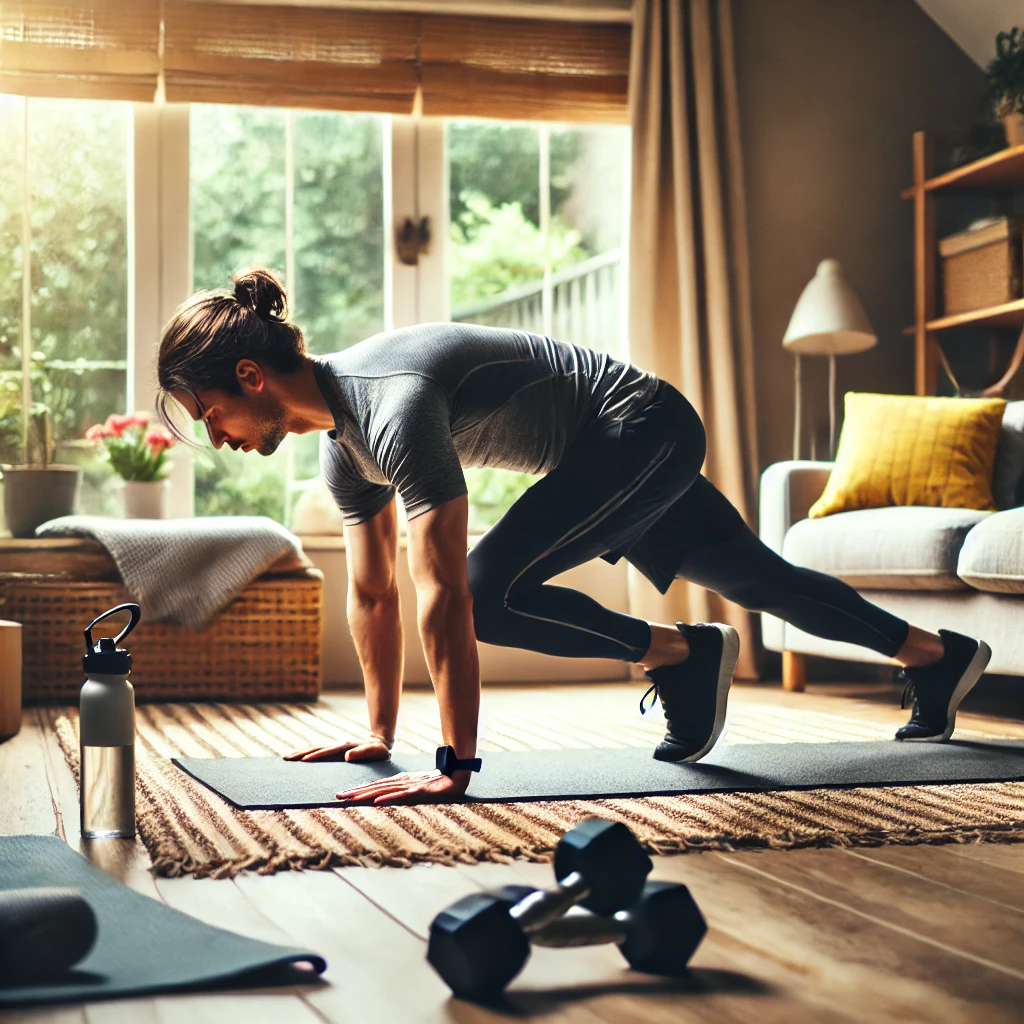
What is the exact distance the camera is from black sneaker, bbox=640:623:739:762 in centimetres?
213

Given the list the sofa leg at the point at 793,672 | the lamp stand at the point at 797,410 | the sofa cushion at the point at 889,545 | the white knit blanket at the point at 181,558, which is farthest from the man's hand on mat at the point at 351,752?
the lamp stand at the point at 797,410

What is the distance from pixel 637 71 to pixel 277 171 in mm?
1186

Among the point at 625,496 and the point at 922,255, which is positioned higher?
the point at 922,255

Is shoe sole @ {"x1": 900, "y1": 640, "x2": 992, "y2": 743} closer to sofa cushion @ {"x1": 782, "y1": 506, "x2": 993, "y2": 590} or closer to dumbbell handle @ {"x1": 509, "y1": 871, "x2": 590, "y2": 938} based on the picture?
sofa cushion @ {"x1": 782, "y1": 506, "x2": 993, "y2": 590}

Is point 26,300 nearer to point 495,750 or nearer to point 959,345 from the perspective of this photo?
point 495,750

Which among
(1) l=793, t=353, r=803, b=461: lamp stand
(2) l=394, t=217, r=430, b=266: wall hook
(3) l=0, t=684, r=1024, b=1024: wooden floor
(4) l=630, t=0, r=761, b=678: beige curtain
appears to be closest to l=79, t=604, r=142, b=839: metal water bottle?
(3) l=0, t=684, r=1024, b=1024: wooden floor

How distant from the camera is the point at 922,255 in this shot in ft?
13.3

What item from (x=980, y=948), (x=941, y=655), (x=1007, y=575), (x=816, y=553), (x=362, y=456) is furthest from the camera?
(x=816, y=553)

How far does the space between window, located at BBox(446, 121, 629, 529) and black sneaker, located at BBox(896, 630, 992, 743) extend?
1.94 metres

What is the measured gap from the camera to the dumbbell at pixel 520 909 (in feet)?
3.22

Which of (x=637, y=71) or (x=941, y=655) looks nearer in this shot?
(x=941, y=655)

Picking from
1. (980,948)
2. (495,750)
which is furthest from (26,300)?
(980,948)

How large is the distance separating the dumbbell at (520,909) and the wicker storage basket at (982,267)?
10.4 ft

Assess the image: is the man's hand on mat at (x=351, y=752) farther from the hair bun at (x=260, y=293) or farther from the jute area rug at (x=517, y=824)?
the hair bun at (x=260, y=293)
